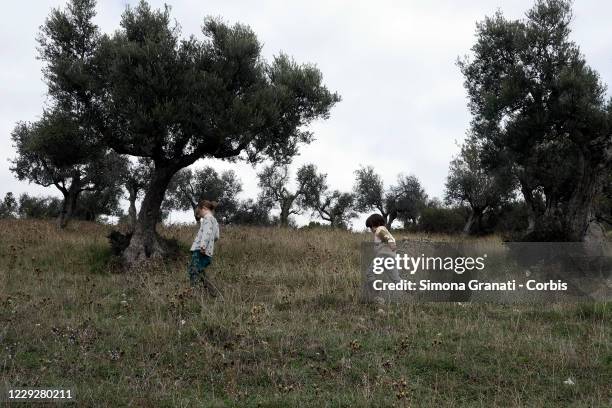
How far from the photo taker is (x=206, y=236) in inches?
410

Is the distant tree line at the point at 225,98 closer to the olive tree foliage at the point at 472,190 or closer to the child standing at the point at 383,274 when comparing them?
the child standing at the point at 383,274

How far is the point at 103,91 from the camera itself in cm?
1590

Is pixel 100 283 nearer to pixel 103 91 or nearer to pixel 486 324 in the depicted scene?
pixel 103 91

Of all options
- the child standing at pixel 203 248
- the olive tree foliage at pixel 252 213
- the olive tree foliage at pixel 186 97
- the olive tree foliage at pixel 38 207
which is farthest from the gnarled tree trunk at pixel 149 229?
the olive tree foliage at pixel 38 207

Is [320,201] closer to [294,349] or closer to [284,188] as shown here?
[284,188]

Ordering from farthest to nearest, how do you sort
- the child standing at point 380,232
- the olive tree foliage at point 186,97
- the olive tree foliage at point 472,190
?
the olive tree foliage at point 472,190 < the olive tree foliage at point 186,97 < the child standing at point 380,232

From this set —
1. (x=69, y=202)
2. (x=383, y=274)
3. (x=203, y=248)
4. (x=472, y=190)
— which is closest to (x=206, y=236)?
(x=203, y=248)

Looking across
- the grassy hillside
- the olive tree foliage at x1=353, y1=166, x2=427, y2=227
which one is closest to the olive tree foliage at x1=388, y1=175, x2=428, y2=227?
the olive tree foliage at x1=353, y1=166, x2=427, y2=227

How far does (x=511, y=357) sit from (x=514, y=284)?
5.97m

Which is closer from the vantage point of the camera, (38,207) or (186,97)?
(186,97)

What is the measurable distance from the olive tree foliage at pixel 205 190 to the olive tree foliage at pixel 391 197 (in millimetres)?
13598

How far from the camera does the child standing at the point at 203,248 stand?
10.0 meters

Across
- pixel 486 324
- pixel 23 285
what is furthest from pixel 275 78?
pixel 486 324

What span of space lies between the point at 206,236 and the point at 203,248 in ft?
0.89
